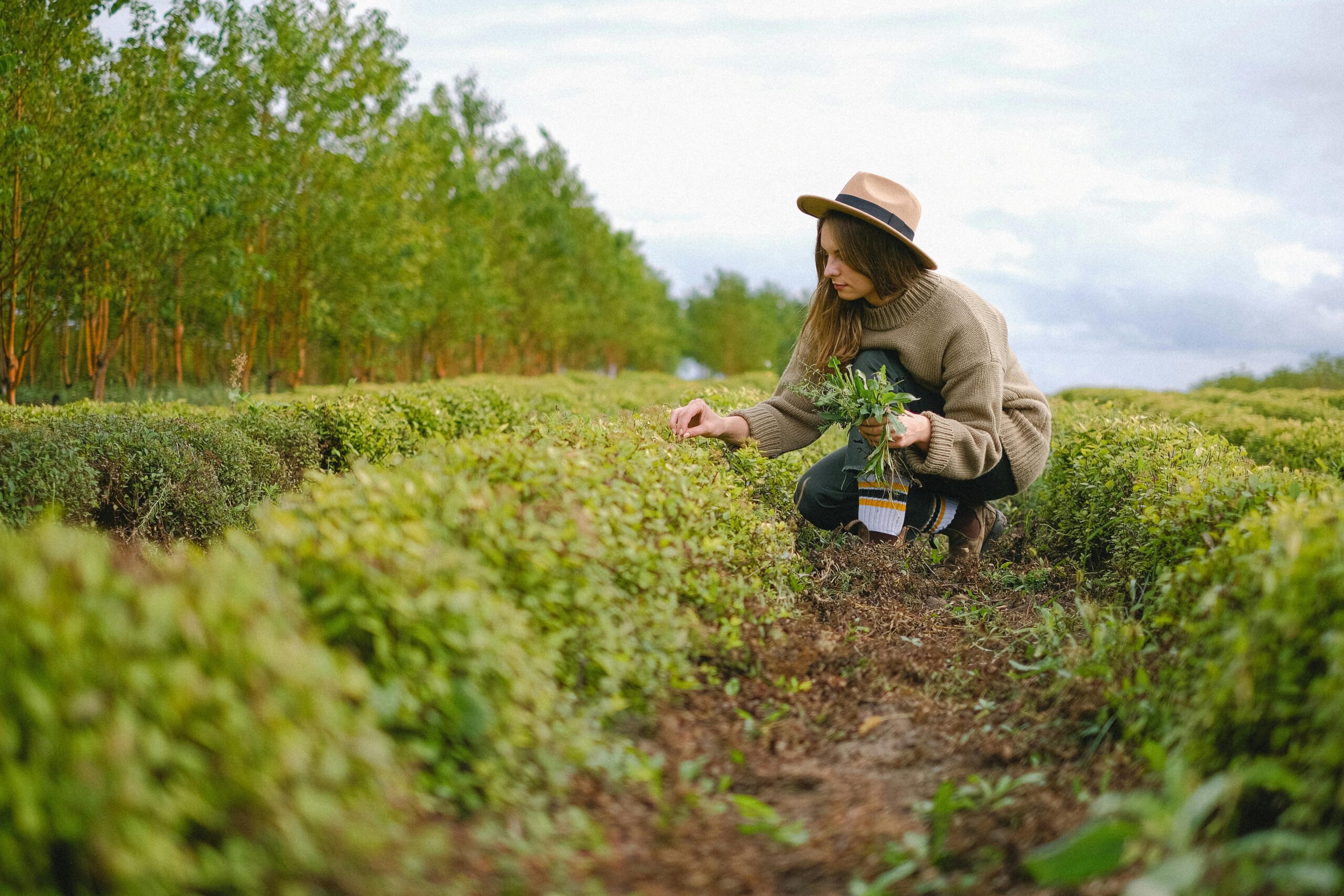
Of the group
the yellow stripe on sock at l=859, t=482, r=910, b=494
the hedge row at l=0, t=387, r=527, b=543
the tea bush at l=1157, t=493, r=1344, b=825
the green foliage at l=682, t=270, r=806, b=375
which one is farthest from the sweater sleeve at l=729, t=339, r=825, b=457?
the green foliage at l=682, t=270, r=806, b=375

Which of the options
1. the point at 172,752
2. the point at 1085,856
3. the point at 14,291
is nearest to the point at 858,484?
the point at 1085,856

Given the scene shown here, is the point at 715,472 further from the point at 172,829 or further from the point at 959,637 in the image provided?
the point at 172,829

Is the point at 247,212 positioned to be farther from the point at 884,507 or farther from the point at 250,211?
the point at 884,507

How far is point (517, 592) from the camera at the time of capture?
2.21 metres

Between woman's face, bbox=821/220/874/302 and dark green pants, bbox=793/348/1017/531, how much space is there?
290 mm

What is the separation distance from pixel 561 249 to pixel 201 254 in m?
17.2

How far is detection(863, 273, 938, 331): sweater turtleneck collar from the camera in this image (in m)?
4.10

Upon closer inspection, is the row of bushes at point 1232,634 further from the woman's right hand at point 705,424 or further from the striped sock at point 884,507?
the woman's right hand at point 705,424

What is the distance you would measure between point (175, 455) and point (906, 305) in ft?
13.4

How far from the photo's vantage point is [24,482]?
4574mm

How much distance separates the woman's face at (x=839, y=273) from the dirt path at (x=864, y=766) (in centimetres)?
143

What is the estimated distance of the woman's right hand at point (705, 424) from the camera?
4141 millimetres

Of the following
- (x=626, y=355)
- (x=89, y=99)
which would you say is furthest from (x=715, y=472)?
(x=626, y=355)

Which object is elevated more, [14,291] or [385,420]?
[14,291]
